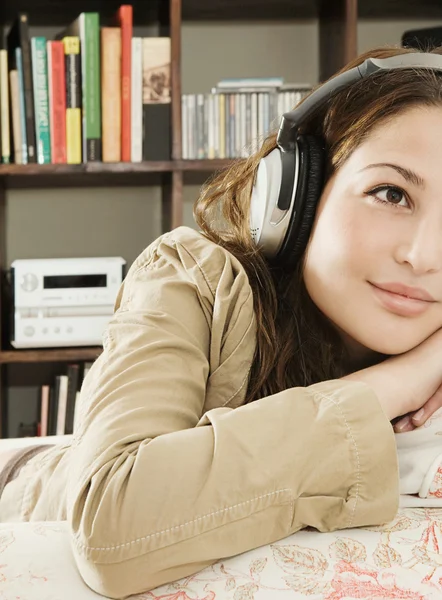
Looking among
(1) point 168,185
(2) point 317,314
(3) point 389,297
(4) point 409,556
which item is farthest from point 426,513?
(1) point 168,185

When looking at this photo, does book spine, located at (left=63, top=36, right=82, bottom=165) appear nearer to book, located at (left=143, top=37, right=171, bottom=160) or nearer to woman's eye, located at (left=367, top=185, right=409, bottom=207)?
book, located at (left=143, top=37, right=171, bottom=160)

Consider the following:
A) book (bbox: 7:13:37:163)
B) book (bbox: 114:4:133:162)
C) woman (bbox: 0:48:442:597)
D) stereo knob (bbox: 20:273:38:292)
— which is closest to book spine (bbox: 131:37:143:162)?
book (bbox: 114:4:133:162)

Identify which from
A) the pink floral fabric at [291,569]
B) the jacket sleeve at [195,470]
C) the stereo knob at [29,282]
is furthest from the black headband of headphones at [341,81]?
the stereo knob at [29,282]

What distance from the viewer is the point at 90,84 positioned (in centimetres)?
232

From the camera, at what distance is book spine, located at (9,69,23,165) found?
2.36 m

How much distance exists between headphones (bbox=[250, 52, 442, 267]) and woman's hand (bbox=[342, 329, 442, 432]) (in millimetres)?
194

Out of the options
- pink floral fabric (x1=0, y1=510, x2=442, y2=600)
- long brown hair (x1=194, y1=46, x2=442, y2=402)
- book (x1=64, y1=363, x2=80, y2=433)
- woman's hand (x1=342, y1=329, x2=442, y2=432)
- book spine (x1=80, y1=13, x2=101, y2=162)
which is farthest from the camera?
book (x1=64, y1=363, x2=80, y2=433)

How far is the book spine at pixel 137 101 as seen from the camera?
2.34m

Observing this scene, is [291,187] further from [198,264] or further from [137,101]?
[137,101]

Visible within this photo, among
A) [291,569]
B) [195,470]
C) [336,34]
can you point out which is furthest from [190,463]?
[336,34]

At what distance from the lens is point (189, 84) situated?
2.74m

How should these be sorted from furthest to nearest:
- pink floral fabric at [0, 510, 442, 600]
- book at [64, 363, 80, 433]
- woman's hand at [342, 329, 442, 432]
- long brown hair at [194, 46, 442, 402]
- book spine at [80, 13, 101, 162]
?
book at [64, 363, 80, 433], book spine at [80, 13, 101, 162], long brown hair at [194, 46, 442, 402], woman's hand at [342, 329, 442, 432], pink floral fabric at [0, 510, 442, 600]

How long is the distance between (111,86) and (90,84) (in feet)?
0.20

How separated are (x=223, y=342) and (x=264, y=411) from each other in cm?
19
